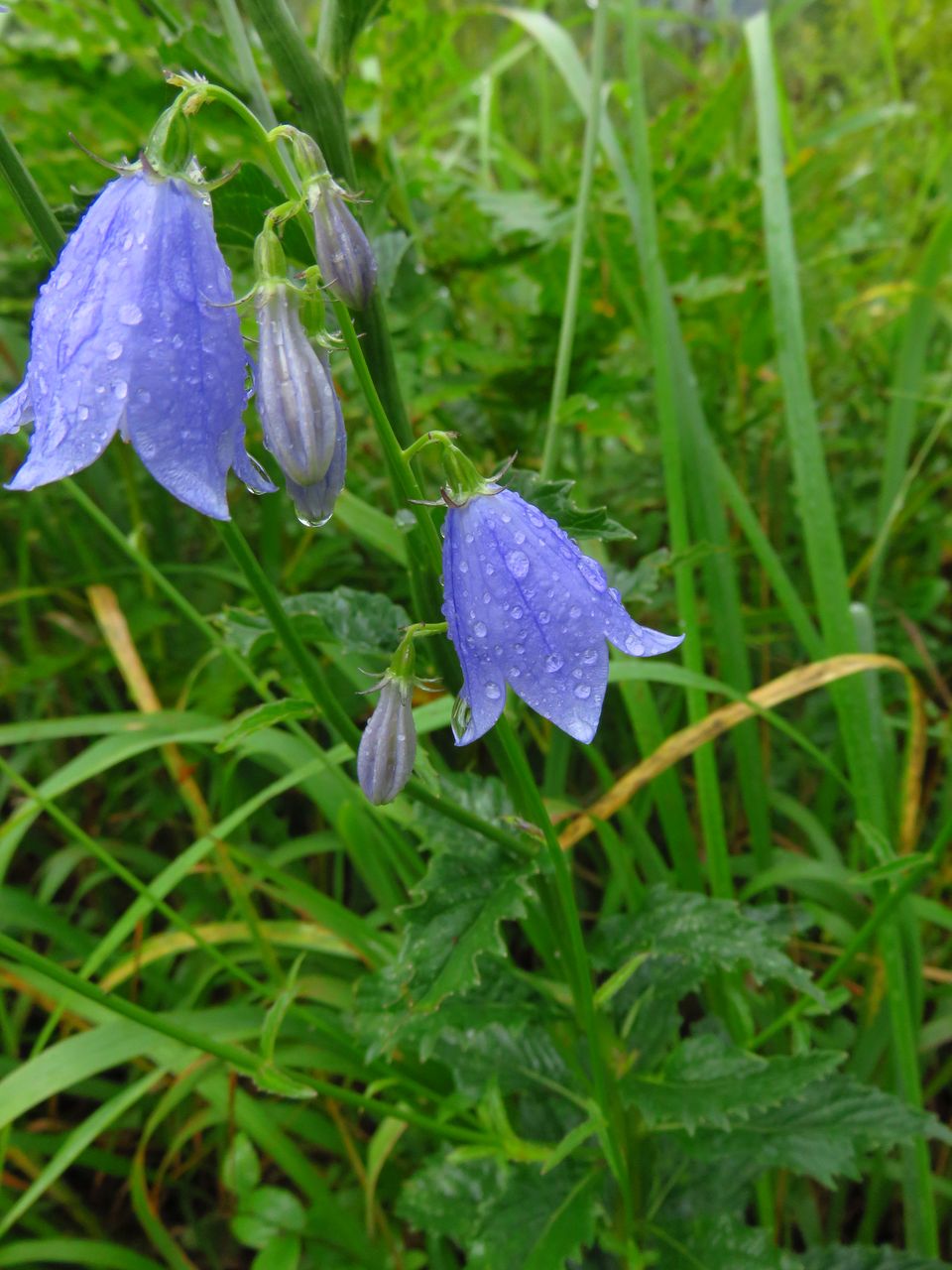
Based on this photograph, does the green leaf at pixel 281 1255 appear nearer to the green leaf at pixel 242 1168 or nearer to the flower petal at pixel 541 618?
the green leaf at pixel 242 1168

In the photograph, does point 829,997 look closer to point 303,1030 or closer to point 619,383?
point 303,1030

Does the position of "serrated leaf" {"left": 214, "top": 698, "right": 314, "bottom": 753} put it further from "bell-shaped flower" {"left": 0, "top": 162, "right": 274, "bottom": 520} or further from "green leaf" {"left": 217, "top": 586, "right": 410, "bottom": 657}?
"bell-shaped flower" {"left": 0, "top": 162, "right": 274, "bottom": 520}

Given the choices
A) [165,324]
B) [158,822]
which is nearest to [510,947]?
[158,822]

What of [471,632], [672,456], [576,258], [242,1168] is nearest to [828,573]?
[672,456]

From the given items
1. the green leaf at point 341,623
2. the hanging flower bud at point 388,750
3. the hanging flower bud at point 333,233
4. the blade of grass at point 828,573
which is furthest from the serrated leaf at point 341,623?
the blade of grass at point 828,573

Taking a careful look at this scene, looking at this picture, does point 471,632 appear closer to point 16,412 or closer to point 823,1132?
point 16,412

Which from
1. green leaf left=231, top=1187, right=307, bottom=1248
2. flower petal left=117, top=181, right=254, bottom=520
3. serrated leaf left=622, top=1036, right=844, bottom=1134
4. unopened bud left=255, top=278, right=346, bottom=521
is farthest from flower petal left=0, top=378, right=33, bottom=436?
green leaf left=231, top=1187, right=307, bottom=1248

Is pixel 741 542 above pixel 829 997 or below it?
above
